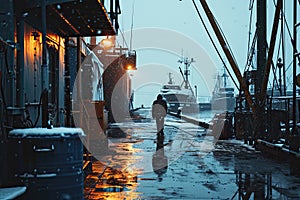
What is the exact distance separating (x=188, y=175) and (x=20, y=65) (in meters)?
3.86

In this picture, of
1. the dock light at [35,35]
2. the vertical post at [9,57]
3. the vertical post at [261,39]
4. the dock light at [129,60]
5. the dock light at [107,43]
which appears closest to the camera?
the vertical post at [9,57]

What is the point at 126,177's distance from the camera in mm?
8211

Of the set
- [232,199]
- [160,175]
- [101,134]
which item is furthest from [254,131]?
[232,199]

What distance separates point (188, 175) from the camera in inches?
336

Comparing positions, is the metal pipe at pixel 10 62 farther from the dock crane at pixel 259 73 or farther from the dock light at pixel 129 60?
the dock light at pixel 129 60

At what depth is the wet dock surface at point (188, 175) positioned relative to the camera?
6913mm

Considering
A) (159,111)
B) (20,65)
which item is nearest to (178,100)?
(159,111)

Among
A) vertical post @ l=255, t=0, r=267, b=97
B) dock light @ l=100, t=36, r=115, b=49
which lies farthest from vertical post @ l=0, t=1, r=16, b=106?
dock light @ l=100, t=36, r=115, b=49

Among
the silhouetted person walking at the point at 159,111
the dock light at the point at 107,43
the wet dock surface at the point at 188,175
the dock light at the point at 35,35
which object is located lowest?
the wet dock surface at the point at 188,175

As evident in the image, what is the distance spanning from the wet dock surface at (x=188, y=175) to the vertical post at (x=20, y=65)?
178 centimetres

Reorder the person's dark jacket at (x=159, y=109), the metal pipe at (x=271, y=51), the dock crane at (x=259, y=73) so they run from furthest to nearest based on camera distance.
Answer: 1. the person's dark jacket at (x=159, y=109)
2. the dock crane at (x=259, y=73)
3. the metal pipe at (x=271, y=51)

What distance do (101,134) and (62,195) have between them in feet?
22.1

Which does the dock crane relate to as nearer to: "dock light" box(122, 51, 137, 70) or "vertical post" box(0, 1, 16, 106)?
"vertical post" box(0, 1, 16, 106)

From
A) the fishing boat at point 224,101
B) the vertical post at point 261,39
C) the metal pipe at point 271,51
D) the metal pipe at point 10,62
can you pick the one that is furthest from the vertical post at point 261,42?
the fishing boat at point 224,101
